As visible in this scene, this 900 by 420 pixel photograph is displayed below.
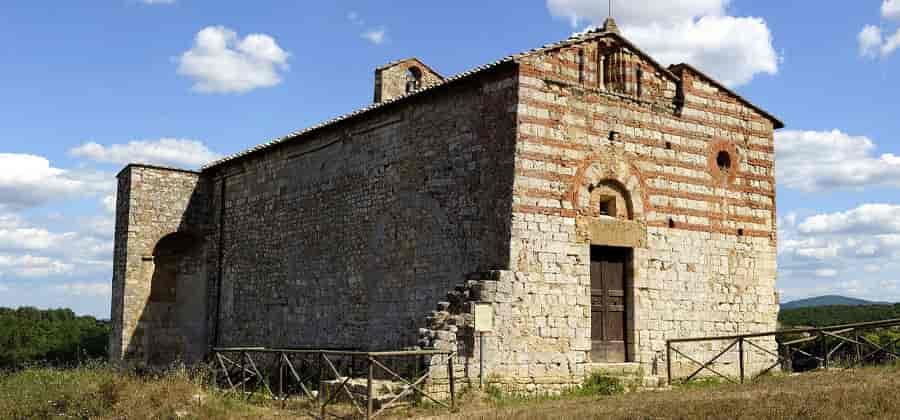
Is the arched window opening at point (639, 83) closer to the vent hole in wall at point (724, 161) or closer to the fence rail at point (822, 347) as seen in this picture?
the vent hole in wall at point (724, 161)

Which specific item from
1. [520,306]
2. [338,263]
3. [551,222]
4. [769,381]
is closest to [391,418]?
[520,306]

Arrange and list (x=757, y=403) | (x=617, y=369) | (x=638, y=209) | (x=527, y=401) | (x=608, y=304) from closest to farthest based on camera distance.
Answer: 1. (x=757, y=403)
2. (x=527, y=401)
3. (x=617, y=369)
4. (x=608, y=304)
5. (x=638, y=209)

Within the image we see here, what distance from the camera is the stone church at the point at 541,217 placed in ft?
44.2

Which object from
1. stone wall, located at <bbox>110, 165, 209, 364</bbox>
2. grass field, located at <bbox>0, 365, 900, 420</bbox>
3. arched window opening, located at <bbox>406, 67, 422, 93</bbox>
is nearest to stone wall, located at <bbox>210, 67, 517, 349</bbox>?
stone wall, located at <bbox>110, 165, 209, 364</bbox>

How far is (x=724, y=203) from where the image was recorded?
51.8 ft

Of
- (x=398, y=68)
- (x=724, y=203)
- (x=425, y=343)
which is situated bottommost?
(x=425, y=343)

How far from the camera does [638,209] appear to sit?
14656mm

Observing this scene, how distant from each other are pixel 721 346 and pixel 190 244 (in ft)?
44.9

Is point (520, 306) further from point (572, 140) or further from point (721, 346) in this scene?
point (721, 346)

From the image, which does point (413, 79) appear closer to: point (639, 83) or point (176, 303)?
point (176, 303)

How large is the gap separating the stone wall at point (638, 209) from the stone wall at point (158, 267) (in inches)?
446

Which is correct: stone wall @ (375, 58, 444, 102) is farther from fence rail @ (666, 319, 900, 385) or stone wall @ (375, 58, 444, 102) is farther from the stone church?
fence rail @ (666, 319, 900, 385)

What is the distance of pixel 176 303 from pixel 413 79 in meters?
8.72

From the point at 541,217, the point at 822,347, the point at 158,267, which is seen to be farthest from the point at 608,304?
the point at 158,267
